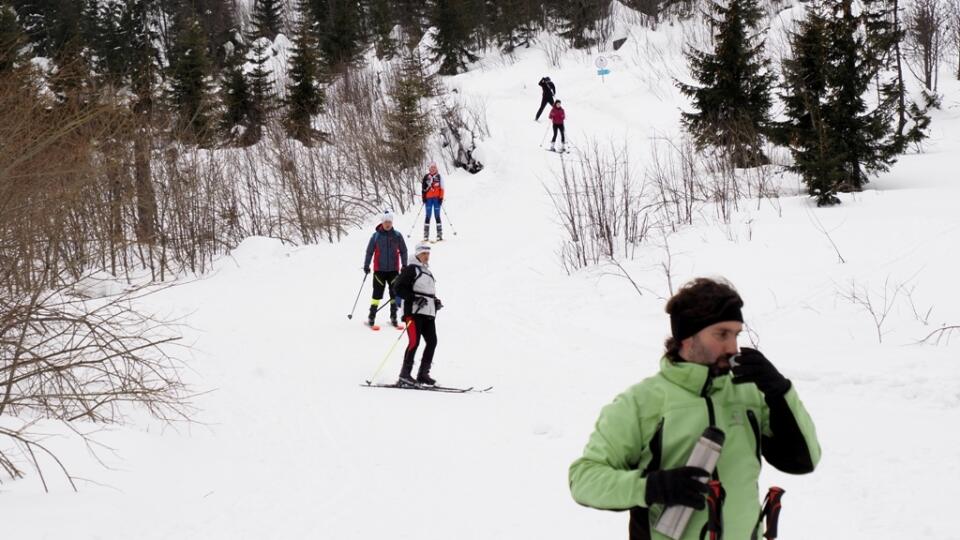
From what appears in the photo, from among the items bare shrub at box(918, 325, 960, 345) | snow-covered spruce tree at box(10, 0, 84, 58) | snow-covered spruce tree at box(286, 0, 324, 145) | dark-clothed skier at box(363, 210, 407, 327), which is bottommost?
bare shrub at box(918, 325, 960, 345)

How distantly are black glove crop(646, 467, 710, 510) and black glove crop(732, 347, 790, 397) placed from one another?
299mm

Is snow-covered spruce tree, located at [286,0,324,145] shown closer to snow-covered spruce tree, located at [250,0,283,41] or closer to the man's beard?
snow-covered spruce tree, located at [250,0,283,41]

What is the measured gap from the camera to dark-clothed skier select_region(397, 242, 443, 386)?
802 cm

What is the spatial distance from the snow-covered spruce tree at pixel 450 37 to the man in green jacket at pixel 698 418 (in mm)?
42853

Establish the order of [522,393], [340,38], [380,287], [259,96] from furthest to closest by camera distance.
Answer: [340,38], [259,96], [380,287], [522,393]

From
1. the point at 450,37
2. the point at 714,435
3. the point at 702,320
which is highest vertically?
the point at 450,37

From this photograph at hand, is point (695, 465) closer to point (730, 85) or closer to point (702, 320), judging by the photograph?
point (702, 320)

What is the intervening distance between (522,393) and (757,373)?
5730 mm

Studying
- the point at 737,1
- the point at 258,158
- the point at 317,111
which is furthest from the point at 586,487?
the point at 317,111

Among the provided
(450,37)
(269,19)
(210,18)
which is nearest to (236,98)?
(450,37)

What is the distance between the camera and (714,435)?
184cm

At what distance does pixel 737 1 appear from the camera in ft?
56.0

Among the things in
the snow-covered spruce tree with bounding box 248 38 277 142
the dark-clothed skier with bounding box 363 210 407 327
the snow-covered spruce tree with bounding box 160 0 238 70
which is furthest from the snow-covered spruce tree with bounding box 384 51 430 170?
the snow-covered spruce tree with bounding box 160 0 238 70

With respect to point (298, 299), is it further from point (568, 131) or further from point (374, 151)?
point (568, 131)
